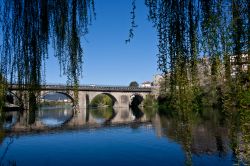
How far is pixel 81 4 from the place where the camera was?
17.2ft

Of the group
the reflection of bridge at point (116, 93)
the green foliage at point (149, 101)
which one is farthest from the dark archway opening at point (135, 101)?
the green foliage at point (149, 101)

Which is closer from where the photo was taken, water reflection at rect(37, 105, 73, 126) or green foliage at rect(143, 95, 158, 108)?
water reflection at rect(37, 105, 73, 126)

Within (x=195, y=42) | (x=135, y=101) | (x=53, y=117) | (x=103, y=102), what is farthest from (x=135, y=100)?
(x=195, y=42)

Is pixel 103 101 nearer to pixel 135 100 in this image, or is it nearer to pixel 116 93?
pixel 135 100

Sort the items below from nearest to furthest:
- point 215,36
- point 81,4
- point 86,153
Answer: point 215,36, point 81,4, point 86,153

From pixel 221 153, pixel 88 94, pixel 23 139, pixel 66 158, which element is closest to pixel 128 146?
pixel 66 158

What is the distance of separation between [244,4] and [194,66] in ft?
2.94

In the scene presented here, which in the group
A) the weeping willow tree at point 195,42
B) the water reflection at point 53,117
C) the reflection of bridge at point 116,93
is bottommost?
the water reflection at point 53,117

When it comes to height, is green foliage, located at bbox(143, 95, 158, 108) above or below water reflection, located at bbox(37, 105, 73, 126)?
above

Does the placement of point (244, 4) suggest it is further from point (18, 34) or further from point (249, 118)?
point (18, 34)

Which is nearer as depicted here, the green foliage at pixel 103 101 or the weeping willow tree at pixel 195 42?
the weeping willow tree at pixel 195 42

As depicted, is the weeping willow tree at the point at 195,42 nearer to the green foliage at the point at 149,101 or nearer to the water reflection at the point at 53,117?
the water reflection at the point at 53,117

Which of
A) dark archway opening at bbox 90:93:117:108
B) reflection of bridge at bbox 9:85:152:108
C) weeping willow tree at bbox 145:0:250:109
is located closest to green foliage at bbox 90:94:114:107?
dark archway opening at bbox 90:93:117:108

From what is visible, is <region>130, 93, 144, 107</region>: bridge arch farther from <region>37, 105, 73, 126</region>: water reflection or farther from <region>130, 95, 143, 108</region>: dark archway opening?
<region>37, 105, 73, 126</region>: water reflection
